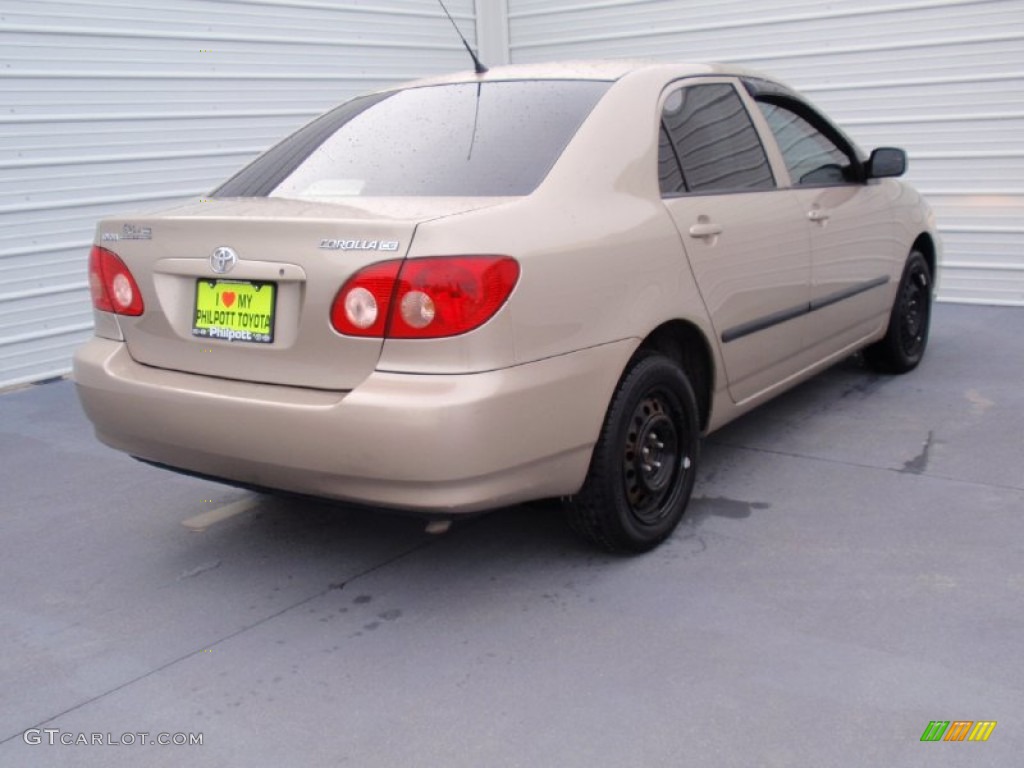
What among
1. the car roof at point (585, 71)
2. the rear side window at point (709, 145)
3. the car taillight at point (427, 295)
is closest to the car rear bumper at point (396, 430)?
the car taillight at point (427, 295)

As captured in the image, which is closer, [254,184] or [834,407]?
[254,184]

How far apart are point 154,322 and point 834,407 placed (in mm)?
3241

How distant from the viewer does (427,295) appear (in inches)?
108

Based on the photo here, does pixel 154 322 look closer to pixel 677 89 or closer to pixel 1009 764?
pixel 677 89

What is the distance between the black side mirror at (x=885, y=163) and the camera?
482 cm

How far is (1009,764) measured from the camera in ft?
7.55

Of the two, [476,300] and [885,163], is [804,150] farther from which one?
[476,300]

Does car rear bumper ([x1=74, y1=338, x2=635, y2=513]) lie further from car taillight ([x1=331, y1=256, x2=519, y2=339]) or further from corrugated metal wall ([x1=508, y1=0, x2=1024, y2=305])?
corrugated metal wall ([x1=508, y1=0, x2=1024, y2=305])

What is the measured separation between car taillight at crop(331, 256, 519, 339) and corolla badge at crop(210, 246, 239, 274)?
1.37 feet

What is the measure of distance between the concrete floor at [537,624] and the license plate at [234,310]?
84cm

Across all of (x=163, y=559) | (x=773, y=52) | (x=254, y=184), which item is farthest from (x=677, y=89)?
(x=773, y=52)

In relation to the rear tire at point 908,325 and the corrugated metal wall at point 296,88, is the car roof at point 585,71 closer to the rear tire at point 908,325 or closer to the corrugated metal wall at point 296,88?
the rear tire at point 908,325

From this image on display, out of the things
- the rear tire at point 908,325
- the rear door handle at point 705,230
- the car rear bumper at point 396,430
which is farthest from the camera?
the rear tire at point 908,325

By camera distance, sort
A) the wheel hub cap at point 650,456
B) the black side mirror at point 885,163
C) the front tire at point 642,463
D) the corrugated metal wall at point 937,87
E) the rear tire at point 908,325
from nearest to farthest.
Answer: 1. the front tire at point 642,463
2. the wheel hub cap at point 650,456
3. the black side mirror at point 885,163
4. the rear tire at point 908,325
5. the corrugated metal wall at point 937,87
